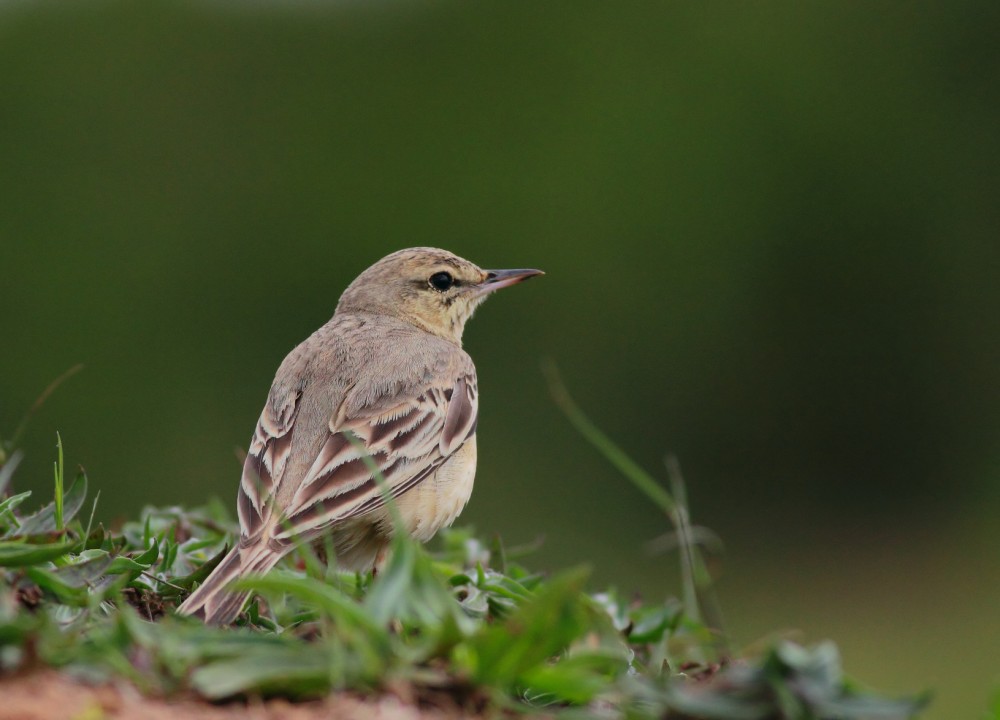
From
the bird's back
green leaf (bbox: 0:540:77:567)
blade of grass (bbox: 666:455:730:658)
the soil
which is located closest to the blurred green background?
the bird's back

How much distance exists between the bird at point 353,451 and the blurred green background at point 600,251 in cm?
559

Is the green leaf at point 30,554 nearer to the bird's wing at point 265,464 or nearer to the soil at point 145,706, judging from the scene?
the soil at point 145,706

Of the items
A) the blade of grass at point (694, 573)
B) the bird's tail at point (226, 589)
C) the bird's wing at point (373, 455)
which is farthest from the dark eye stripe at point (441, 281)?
the bird's tail at point (226, 589)

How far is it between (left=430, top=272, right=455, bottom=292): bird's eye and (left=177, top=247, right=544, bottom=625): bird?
0.41 m

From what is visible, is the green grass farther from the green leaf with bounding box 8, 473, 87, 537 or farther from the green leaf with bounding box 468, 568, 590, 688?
the green leaf with bounding box 8, 473, 87, 537

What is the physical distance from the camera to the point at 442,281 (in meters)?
6.72

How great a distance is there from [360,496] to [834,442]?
10.9 meters

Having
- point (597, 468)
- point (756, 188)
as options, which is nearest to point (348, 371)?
point (597, 468)


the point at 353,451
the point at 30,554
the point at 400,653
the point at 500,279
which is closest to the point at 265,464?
the point at 353,451

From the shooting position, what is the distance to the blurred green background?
11.4 metres

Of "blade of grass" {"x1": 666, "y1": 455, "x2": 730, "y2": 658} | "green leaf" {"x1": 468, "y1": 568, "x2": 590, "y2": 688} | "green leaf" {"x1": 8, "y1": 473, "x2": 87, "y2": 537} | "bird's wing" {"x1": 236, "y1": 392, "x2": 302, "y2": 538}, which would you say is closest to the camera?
"green leaf" {"x1": 468, "y1": 568, "x2": 590, "y2": 688}

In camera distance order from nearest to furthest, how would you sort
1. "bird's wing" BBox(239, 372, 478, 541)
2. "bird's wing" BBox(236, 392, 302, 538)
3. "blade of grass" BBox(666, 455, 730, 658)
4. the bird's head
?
"blade of grass" BBox(666, 455, 730, 658) → "bird's wing" BBox(236, 392, 302, 538) → "bird's wing" BBox(239, 372, 478, 541) → the bird's head

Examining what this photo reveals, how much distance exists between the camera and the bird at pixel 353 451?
167 inches

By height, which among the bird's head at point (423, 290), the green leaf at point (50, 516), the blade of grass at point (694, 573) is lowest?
the blade of grass at point (694, 573)
